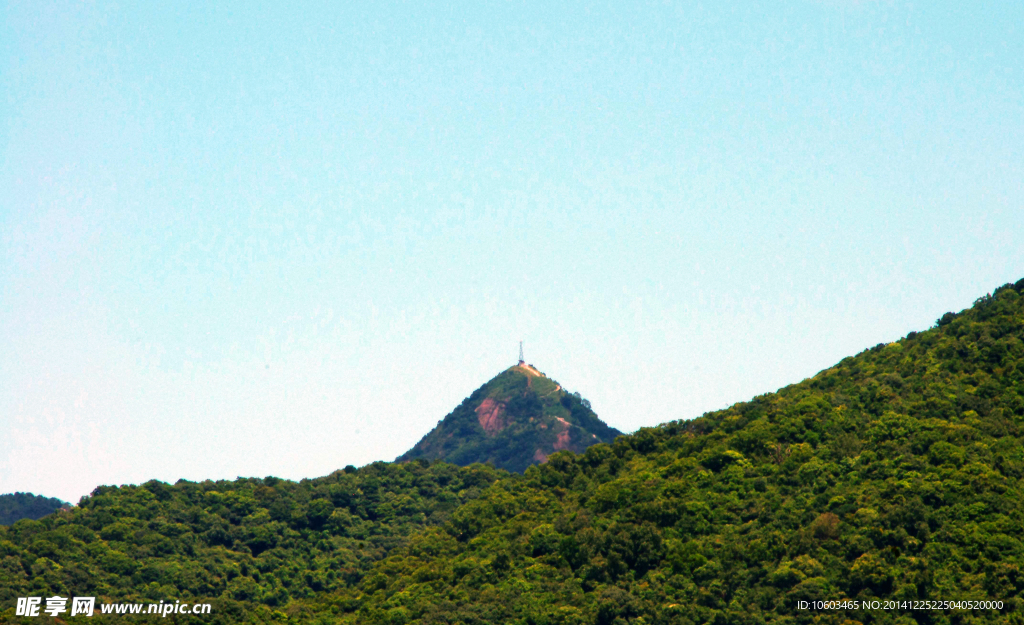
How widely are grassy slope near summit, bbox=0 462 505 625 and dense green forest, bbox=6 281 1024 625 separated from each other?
40 centimetres

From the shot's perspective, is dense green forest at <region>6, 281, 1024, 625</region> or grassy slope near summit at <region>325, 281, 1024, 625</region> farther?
dense green forest at <region>6, 281, 1024, 625</region>

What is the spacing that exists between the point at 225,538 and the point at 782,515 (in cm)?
6160

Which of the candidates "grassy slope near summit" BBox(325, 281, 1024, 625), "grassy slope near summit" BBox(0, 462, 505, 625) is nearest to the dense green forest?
"grassy slope near summit" BBox(325, 281, 1024, 625)

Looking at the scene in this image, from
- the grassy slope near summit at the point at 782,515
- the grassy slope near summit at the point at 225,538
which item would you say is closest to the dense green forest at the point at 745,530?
the grassy slope near summit at the point at 782,515

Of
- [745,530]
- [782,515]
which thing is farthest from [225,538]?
[782,515]

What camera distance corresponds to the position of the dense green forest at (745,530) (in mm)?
54344

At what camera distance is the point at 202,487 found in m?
119

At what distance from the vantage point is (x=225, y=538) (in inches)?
4163

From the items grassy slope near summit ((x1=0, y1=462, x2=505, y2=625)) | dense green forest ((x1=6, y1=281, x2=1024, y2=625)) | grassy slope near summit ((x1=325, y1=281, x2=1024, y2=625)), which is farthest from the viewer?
grassy slope near summit ((x1=0, y1=462, x2=505, y2=625))

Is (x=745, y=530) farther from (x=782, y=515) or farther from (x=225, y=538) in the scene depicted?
(x=225, y=538)

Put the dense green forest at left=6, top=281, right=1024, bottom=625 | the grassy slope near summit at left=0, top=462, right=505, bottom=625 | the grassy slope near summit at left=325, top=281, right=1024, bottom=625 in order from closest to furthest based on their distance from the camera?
the grassy slope near summit at left=325, top=281, right=1024, bottom=625 < the dense green forest at left=6, top=281, right=1024, bottom=625 < the grassy slope near summit at left=0, top=462, right=505, bottom=625

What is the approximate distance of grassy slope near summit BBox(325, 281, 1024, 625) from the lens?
178 ft

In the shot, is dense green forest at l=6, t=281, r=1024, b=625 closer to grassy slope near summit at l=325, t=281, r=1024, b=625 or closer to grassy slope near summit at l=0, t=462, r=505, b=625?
grassy slope near summit at l=325, t=281, r=1024, b=625

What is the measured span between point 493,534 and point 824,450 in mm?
22310
